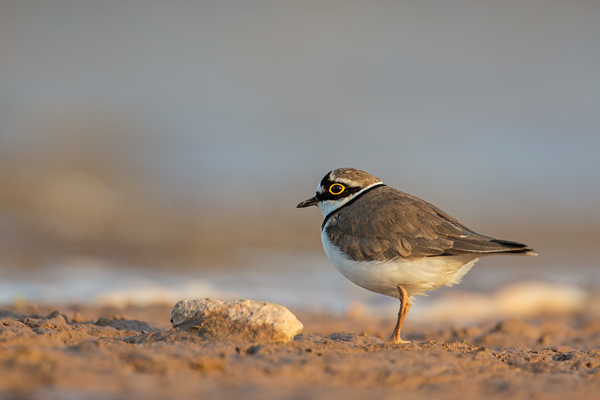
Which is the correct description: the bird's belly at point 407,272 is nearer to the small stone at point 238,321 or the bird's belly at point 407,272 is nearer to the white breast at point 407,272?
the white breast at point 407,272

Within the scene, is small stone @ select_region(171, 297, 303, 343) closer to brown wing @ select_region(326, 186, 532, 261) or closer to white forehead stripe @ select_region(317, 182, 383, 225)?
brown wing @ select_region(326, 186, 532, 261)

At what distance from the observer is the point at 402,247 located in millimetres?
4758

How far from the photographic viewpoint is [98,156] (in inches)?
770

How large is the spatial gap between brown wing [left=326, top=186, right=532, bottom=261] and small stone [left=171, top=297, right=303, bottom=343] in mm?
1109

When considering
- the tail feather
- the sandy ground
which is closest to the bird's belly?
the tail feather

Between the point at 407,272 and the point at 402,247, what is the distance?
22 centimetres

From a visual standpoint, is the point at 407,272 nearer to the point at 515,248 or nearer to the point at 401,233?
the point at 401,233

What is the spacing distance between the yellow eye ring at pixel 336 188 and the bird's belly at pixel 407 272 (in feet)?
2.75

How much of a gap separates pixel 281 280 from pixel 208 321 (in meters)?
6.87

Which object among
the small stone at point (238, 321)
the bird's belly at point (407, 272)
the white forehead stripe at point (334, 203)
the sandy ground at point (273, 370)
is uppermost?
the white forehead stripe at point (334, 203)

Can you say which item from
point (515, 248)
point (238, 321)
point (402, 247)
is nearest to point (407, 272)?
point (402, 247)

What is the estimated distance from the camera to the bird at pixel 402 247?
4.70 metres

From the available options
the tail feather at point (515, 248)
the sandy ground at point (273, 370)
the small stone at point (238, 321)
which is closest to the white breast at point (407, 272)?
the tail feather at point (515, 248)

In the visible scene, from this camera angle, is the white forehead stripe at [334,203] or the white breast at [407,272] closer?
the white breast at [407,272]
